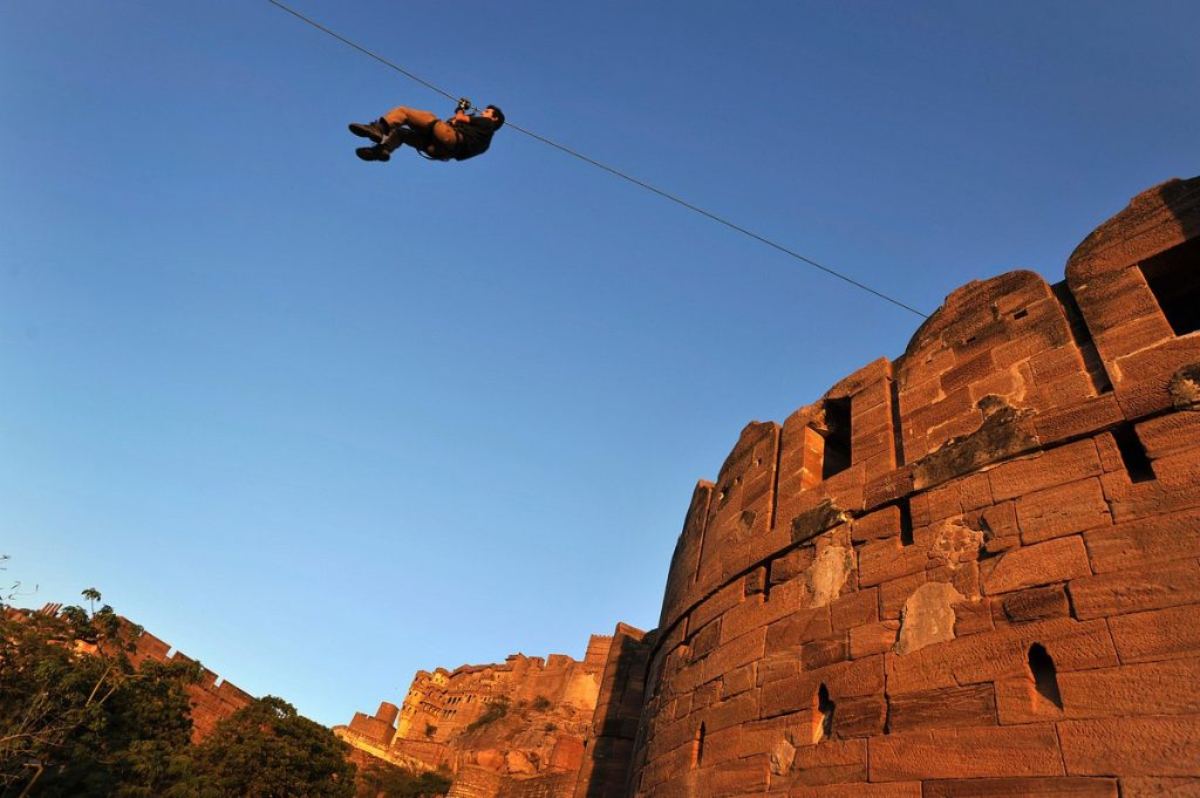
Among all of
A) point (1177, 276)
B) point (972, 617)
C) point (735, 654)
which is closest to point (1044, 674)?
point (972, 617)

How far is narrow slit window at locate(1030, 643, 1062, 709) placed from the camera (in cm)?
370

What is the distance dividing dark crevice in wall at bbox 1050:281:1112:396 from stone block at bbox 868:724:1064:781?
7.28ft

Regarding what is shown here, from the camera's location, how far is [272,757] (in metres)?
20.5

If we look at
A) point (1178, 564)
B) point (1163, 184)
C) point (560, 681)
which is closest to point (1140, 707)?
point (1178, 564)

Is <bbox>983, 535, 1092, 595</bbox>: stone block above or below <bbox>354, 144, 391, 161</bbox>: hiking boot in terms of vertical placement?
below

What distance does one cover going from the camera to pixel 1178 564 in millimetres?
3623

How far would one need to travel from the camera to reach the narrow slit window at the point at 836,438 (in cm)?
694

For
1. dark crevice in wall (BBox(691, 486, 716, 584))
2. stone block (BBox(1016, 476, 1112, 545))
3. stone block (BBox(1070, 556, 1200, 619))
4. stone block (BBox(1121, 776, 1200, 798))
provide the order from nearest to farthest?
stone block (BBox(1121, 776, 1200, 798))
stone block (BBox(1070, 556, 1200, 619))
stone block (BBox(1016, 476, 1112, 545))
dark crevice in wall (BBox(691, 486, 716, 584))

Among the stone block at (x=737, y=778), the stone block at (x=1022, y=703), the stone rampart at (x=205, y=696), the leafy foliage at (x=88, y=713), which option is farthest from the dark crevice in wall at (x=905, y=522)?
the stone rampart at (x=205, y=696)

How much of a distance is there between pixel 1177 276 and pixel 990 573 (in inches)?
102

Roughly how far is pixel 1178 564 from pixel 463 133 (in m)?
5.97

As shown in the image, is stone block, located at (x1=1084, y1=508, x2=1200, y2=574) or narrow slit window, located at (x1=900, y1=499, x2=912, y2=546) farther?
narrow slit window, located at (x1=900, y1=499, x2=912, y2=546)

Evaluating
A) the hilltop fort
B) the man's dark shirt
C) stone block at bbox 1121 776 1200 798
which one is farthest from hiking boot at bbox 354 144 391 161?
stone block at bbox 1121 776 1200 798

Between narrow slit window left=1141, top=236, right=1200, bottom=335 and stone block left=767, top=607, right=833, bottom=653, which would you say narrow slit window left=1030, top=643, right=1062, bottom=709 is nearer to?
stone block left=767, top=607, right=833, bottom=653
